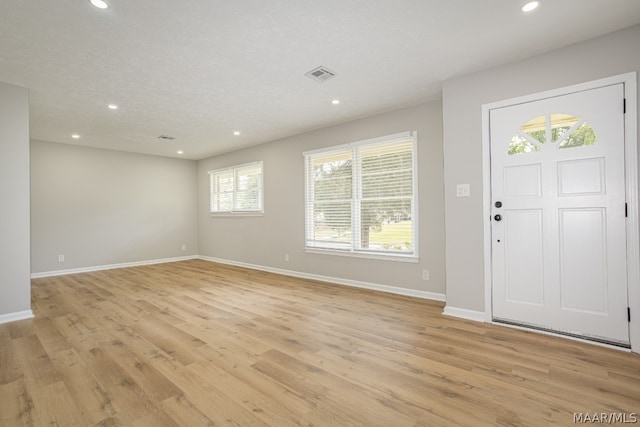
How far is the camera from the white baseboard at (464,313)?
123 inches

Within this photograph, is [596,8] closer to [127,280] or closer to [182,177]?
[127,280]

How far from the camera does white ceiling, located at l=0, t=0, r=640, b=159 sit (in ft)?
7.17

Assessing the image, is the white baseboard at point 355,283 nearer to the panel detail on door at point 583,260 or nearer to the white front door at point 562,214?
the white front door at point 562,214

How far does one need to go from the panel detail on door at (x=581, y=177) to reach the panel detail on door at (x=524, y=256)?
1.01ft

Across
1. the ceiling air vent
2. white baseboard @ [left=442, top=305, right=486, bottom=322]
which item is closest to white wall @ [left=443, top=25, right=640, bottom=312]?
white baseboard @ [left=442, top=305, right=486, bottom=322]

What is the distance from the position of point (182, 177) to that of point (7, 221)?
4.59 m

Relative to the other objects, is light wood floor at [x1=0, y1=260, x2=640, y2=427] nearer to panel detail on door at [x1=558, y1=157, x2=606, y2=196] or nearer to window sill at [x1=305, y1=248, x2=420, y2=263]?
window sill at [x1=305, y1=248, x2=420, y2=263]

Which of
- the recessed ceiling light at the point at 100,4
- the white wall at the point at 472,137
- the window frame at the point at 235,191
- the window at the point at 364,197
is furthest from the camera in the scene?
the window frame at the point at 235,191

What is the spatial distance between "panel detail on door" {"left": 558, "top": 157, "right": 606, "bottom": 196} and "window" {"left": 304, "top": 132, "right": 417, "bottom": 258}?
167 cm

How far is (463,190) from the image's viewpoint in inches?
129

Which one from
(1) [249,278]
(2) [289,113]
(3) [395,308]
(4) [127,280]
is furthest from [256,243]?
(3) [395,308]

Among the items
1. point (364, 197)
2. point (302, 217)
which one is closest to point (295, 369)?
point (364, 197)

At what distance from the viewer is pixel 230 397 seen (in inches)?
73.6

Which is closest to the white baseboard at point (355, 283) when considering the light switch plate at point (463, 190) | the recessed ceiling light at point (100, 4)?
the light switch plate at point (463, 190)
